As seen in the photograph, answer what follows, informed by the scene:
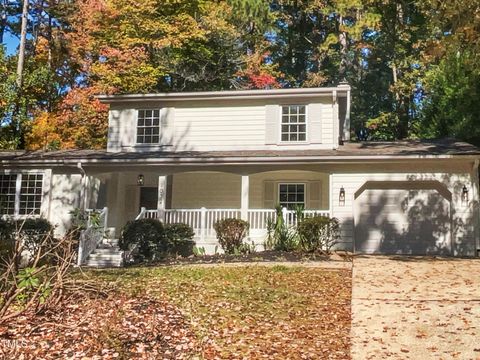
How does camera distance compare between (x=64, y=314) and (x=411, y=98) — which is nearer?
(x=64, y=314)

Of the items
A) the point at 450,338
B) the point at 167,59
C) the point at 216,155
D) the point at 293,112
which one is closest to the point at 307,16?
the point at 167,59

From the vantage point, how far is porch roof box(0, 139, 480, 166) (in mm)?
16422

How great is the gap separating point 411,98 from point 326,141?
53.9ft

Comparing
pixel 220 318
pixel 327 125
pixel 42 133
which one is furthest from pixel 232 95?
pixel 42 133

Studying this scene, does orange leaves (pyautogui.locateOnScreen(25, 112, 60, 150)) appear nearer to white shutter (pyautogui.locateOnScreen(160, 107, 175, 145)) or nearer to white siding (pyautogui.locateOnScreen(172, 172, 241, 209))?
white shutter (pyautogui.locateOnScreen(160, 107, 175, 145))

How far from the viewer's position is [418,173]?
16625 millimetres

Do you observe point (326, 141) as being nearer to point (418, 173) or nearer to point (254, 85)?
point (418, 173)

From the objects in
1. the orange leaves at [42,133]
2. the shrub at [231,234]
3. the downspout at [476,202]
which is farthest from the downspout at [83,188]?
the downspout at [476,202]

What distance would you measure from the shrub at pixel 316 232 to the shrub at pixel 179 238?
11.7ft

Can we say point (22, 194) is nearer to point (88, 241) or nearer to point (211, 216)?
point (88, 241)

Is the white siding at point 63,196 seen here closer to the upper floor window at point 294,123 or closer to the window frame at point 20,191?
Result: the window frame at point 20,191

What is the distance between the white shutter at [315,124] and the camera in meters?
18.6

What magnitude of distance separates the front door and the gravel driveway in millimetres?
9740

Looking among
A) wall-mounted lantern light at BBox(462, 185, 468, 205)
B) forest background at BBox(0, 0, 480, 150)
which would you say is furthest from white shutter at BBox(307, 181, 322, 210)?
forest background at BBox(0, 0, 480, 150)
